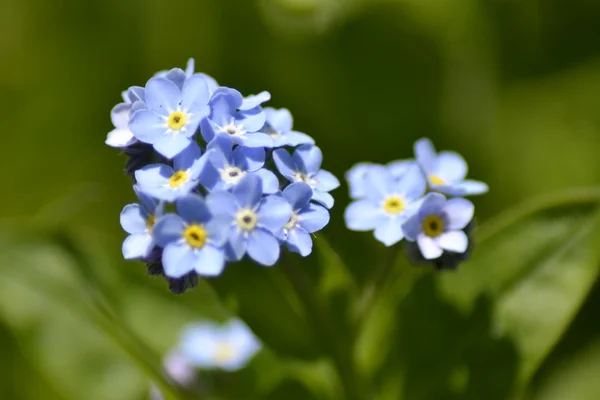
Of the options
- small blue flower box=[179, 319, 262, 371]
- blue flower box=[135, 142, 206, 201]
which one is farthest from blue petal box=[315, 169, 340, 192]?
small blue flower box=[179, 319, 262, 371]

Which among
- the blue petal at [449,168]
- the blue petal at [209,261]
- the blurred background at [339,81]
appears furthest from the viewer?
the blurred background at [339,81]

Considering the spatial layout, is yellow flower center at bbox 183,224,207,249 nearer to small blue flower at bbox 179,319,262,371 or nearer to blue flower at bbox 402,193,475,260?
blue flower at bbox 402,193,475,260

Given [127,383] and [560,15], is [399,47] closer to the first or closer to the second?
[560,15]

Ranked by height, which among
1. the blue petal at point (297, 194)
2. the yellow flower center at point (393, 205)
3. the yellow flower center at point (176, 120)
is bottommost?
the yellow flower center at point (393, 205)

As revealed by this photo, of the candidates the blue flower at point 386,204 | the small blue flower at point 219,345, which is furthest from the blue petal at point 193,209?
the small blue flower at point 219,345

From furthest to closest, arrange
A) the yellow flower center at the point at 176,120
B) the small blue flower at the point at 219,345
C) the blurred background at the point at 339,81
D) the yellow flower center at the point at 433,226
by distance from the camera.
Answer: the blurred background at the point at 339,81 → the small blue flower at the point at 219,345 → the yellow flower center at the point at 433,226 → the yellow flower center at the point at 176,120

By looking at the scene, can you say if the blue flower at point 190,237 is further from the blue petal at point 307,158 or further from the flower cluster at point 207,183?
the blue petal at point 307,158

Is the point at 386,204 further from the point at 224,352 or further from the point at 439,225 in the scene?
the point at 224,352

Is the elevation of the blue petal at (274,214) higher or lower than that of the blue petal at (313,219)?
higher

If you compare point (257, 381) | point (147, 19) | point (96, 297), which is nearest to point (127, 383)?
point (96, 297)

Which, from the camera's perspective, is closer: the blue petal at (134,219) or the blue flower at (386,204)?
the blue petal at (134,219)
